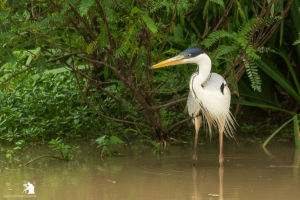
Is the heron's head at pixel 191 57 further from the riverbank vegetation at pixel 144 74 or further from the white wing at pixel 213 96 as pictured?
the white wing at pixel 213 96

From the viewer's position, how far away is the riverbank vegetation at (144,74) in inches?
160

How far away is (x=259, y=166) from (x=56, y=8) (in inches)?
98.0

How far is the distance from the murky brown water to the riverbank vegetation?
39cm

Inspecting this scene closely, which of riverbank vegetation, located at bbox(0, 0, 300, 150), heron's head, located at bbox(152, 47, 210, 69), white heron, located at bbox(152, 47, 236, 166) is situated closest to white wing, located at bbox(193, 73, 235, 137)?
white heron, located at bbox(152, 47, 236, 166)

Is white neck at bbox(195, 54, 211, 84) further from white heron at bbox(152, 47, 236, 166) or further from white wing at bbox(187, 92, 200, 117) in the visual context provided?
white wing at bbox(187, 92, 200, 117)

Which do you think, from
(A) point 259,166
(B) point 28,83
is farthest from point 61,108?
(A) point 259,166

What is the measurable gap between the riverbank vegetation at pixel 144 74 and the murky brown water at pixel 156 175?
1.29ft

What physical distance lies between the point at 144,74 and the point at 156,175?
1541mm

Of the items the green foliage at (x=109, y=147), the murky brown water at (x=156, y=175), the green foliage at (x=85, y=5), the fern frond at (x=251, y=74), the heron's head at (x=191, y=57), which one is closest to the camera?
the green foliage at (x=85, y=5)

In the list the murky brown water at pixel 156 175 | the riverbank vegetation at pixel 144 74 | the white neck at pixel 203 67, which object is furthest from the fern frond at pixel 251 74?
the murky brown water at pixel 156 175

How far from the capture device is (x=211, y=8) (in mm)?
4816

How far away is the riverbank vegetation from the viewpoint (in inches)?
160

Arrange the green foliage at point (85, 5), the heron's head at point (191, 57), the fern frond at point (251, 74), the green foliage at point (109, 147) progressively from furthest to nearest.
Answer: the green foliage at point (109, 147) → the fern frond at point (251, 74) → the heron's head at point (191, 57) → the green foliage at point (85, 5)

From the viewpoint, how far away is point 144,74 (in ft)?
15.8
